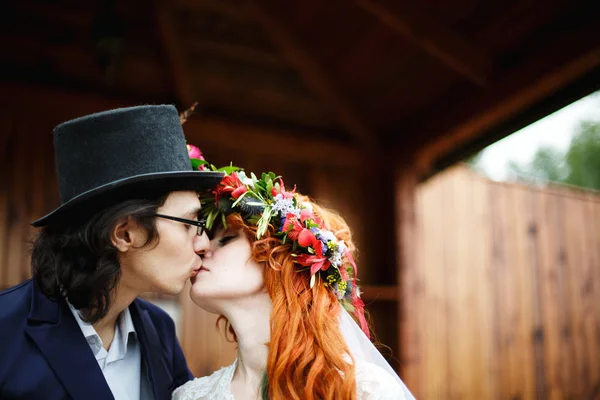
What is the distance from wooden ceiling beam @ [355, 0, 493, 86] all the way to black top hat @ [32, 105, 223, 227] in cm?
210

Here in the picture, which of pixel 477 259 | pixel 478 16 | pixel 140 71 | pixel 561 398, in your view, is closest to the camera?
pixel 478 16

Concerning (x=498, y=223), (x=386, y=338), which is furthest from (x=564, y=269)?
(x=386, y=338)

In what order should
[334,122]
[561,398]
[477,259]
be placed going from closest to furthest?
[334,122]
[477,259]
[561,398]

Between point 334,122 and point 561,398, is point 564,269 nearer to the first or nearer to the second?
point 561,398

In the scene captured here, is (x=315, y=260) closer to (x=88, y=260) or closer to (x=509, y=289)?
(x=88, y=260)

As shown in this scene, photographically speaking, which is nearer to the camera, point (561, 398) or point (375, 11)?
point (375, 11)

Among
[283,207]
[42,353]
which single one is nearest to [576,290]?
[283,207]

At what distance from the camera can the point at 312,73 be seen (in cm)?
464

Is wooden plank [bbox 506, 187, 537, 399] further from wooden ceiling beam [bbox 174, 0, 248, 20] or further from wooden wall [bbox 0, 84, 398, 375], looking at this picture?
wooden ceiling beam [bbox 174, 0, 248, 20]

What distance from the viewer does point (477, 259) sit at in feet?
19.5

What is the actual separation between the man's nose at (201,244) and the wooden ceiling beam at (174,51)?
2347mm

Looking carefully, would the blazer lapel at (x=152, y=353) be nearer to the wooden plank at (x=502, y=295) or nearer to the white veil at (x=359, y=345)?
the white veil at (x=359, y=345)

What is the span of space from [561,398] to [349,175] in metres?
3.73

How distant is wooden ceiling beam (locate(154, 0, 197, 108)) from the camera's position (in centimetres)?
394
